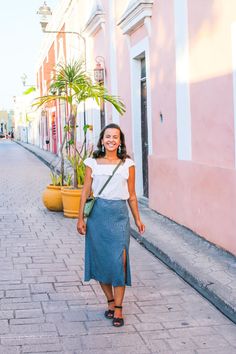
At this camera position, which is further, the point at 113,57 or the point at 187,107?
the point at 113,57

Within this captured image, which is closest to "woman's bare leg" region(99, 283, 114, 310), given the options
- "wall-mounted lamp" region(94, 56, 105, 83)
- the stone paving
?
the stone paving

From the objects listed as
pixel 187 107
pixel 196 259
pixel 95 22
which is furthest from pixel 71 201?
pixel 95 22

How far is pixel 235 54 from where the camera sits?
622 centimetres

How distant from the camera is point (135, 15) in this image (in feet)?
32.6

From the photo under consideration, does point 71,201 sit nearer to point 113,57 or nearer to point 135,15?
point 135,15

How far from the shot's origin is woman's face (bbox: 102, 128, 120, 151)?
4.61 m

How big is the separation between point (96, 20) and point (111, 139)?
32.4ft

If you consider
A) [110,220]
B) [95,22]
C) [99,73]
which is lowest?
[110,220]

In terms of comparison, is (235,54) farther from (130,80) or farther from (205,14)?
(130,80)

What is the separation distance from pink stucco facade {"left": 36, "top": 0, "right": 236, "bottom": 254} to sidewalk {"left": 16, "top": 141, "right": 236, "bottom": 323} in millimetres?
162

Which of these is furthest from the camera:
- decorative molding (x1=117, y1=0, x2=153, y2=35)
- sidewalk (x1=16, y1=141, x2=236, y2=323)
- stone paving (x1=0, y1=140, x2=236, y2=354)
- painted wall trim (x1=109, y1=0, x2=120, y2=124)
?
painted wall trim (x1=109, y1=0, x2=120, y2=124)

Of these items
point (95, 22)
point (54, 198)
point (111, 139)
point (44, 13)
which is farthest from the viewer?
point (44, 13)

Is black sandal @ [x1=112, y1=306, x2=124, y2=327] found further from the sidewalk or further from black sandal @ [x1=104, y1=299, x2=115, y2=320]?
the sidewalk

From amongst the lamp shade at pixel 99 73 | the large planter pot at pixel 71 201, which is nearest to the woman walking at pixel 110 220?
the large planter pot at pixel 71 201
